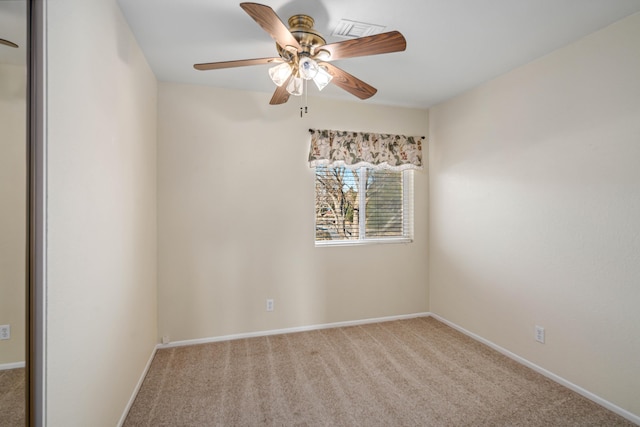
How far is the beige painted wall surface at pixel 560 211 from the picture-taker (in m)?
1.96

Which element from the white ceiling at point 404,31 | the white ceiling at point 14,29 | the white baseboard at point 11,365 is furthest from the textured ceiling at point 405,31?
the white baseboard at point 11,365

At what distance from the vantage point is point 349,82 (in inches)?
80.7

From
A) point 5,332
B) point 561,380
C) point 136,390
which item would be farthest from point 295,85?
point 561,380

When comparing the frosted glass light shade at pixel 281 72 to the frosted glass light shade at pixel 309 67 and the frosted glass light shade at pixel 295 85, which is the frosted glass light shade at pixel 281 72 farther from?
the frosted glass light shade at pixel 309 67

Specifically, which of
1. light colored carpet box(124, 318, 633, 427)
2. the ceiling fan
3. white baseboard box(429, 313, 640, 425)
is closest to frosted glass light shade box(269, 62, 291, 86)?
the ceiling fan

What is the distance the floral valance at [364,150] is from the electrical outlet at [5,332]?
266 centimetres

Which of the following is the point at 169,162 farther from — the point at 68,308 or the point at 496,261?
the point at 496,261

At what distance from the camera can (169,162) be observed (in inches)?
114

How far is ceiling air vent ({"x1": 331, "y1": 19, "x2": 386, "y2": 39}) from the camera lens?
196 cm

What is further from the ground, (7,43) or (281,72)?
(281,72)

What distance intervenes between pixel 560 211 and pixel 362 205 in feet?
6.07

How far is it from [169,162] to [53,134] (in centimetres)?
184

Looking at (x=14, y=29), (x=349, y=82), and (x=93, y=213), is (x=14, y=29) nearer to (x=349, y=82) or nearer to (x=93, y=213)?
(x=93, y=213)

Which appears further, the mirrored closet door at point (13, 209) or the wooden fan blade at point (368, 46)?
the wooden fan blade at point (368, 46)
